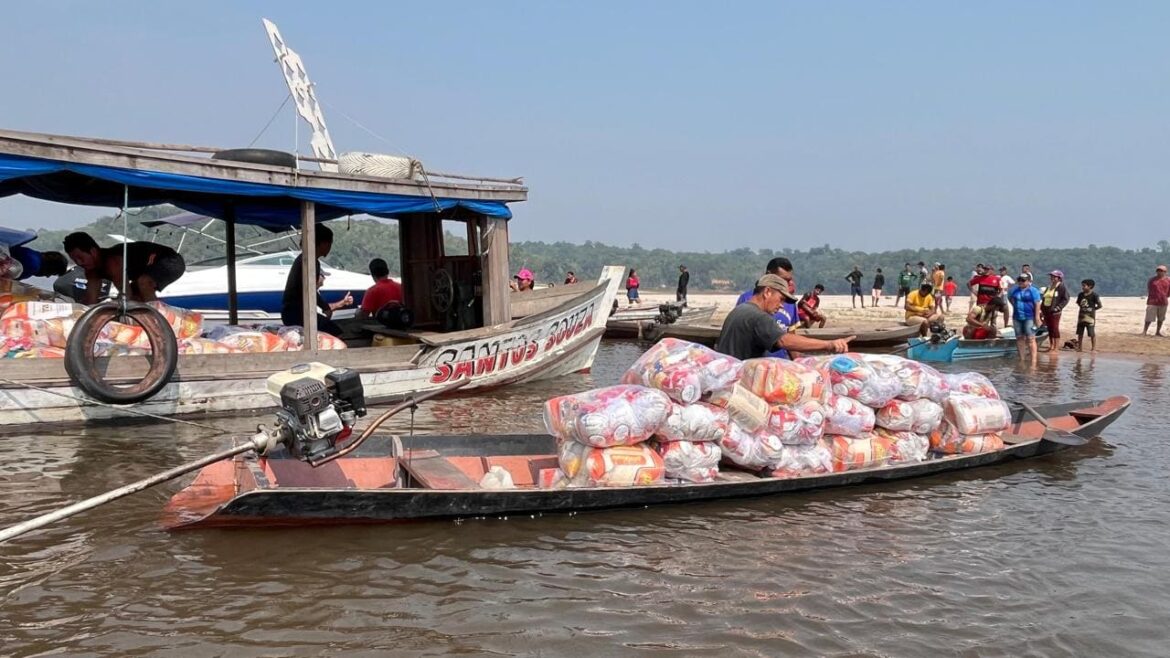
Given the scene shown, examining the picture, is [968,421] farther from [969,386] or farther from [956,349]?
[956,349]

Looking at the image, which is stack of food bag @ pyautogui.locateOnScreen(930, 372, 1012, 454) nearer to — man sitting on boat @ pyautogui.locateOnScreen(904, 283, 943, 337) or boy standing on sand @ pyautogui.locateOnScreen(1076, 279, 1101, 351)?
man sitting on boat @ pyautogui.locateOnScreen(904, 283, 943, 337)

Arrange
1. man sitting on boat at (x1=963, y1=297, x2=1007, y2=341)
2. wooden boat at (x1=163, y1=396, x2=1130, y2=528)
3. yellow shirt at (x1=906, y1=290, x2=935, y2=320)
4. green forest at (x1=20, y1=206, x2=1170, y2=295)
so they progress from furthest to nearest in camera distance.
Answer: green forest at (x1=20, y1=206, x2=1170, y2=295) < yellow shirt at (x1=906, y1=290, x2=935, y2=320) < man sitting on boat at (x1=963, y1=297, x2=1007, y2=341) < wooden boat at (x1=163, y1=396, x2=1130, y2=528)

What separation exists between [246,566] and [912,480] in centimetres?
513

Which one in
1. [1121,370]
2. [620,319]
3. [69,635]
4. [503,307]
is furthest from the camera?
[620,319]

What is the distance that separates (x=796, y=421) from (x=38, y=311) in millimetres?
7434

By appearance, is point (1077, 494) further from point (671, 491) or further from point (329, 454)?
point (329, 454)

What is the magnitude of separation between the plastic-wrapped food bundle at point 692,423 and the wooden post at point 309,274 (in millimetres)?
5172

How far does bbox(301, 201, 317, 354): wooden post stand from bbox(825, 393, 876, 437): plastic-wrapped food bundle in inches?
229

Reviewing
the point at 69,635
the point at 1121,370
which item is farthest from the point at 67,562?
the point at 1121,370

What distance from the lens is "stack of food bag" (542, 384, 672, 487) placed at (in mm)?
5883

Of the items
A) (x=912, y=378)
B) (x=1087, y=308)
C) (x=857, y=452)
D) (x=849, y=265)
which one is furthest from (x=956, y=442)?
(x=849, y=265)

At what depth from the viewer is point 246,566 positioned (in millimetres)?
5051

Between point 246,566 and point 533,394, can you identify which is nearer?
point 246,566

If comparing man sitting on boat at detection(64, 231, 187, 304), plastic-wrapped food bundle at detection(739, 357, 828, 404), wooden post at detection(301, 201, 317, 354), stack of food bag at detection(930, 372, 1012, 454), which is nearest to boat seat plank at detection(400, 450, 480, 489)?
plastic-wrapped food bundle at detection(739, 357, 828, 404)
